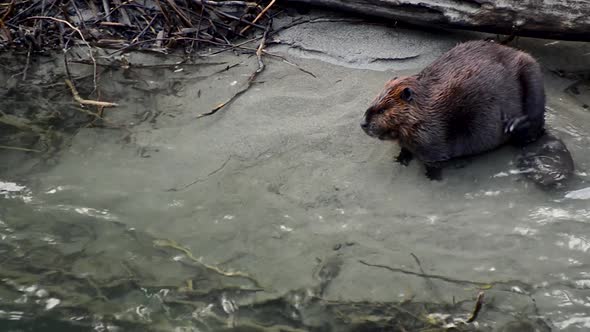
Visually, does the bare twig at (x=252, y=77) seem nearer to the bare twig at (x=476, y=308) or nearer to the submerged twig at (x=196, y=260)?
the submerged twig at (x=196, y=260)

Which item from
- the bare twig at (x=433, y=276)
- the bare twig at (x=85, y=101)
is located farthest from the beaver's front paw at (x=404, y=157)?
the bare twig at (x=85, y=101)

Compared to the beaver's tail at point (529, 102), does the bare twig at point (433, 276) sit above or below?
below

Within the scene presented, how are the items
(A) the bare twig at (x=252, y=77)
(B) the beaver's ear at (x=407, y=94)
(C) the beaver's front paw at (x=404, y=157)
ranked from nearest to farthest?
(B) the beaver's ear at (x=407, y=94), (C) the beaver's front paw at (x=404, y=157), (A) the bare twig at (x=252, y=77)

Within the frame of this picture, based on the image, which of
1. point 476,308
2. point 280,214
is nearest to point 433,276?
point 476,308

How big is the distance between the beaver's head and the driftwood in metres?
1.13

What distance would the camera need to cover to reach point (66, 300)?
11.9 ft

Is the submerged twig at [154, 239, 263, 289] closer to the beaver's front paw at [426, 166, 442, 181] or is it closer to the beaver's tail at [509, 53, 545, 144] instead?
the beaver's front paw at [426, 166, 442, 181]

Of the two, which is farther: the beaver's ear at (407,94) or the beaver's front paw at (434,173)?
the beaver's front paw at (434,173)

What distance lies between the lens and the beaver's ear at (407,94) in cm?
406

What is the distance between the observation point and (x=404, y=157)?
4.37 metres

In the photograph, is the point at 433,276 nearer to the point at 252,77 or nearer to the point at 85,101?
the point at 252,77

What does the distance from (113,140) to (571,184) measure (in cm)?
308

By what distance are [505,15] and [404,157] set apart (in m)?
1.42

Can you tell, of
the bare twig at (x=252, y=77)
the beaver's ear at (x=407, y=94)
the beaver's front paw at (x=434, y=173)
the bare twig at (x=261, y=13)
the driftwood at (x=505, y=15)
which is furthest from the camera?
the bare twig at (x=261, y=13)
